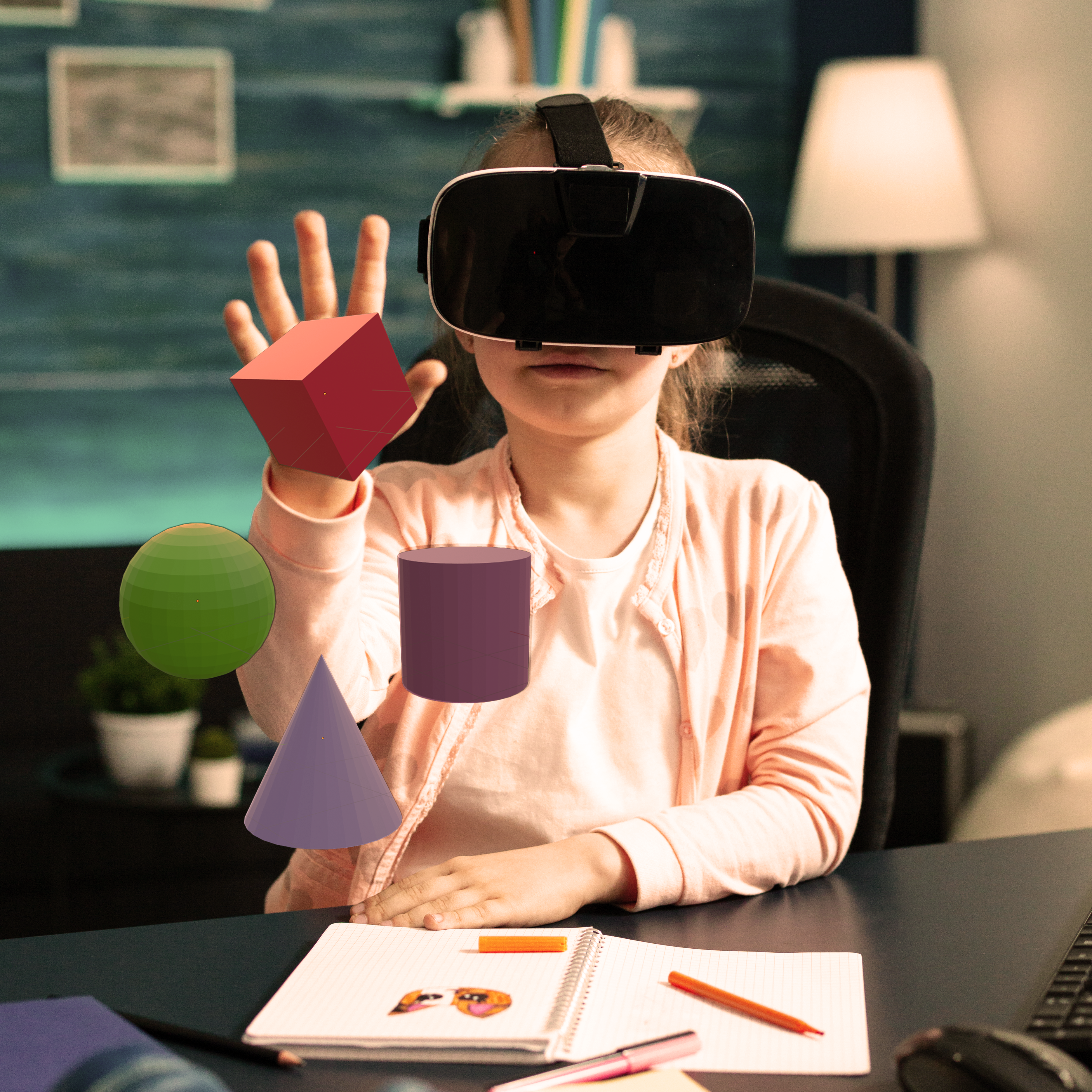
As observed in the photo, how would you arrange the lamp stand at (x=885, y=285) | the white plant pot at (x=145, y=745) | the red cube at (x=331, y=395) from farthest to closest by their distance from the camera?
the lamp stand at (x=885, y=285)
the white plant pot at (x=145, y=745)
the red cube at (x=331, y=395)

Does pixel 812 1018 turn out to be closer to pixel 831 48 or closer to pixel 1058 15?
pixel 1058 15

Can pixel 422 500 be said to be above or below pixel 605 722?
above

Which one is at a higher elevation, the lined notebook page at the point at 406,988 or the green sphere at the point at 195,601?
the green sphere at the point at 195,601

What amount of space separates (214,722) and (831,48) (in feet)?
7.23

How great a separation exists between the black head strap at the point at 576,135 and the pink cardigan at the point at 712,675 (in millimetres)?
318

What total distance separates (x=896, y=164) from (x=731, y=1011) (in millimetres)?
2208

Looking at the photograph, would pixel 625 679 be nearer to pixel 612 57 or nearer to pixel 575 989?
pixel 575 989

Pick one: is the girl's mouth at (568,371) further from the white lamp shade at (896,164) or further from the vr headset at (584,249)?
the white lamp shade at (896,164)

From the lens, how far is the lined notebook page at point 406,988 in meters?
0.56

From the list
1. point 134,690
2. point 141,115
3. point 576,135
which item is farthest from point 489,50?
point 576,135

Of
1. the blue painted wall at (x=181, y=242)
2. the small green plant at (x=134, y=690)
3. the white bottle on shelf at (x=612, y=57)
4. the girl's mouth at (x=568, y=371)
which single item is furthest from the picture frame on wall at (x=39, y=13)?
the girl's mouth at (x=568, y=371)

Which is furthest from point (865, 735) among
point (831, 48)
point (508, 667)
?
point (831, 48)

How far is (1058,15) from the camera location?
2307 millimetres

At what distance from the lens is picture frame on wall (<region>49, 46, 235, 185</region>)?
104 inches
